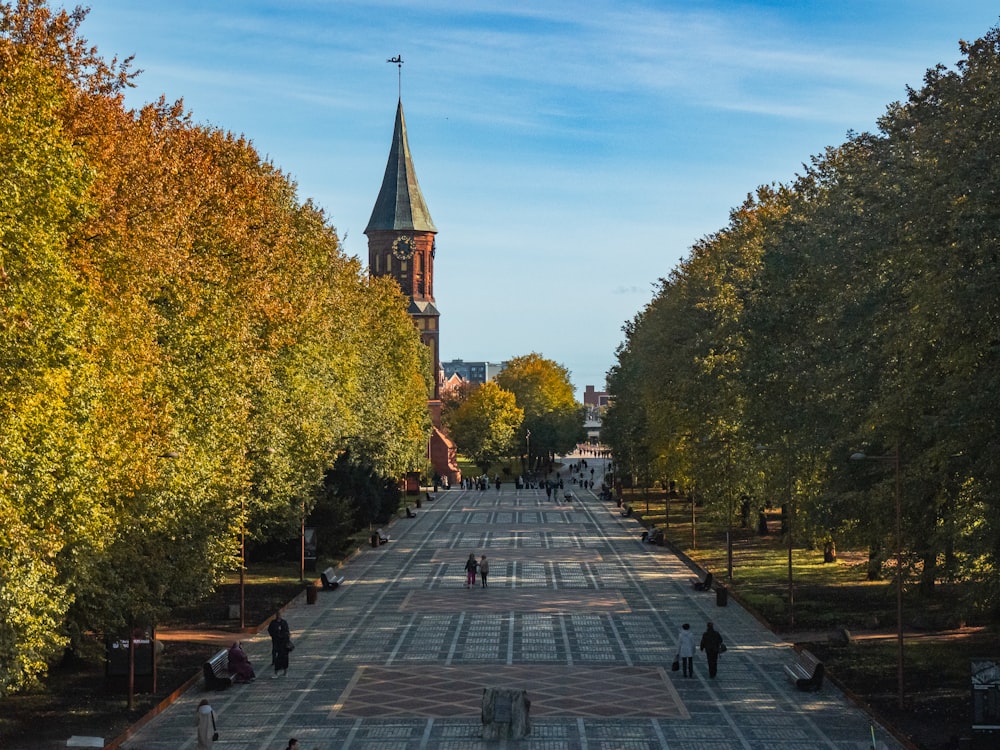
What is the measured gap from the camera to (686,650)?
31703 millimetres

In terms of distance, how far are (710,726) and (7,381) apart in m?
14.5

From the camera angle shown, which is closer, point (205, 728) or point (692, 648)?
point (205, 728)

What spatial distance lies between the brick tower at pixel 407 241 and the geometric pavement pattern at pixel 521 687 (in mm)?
102361

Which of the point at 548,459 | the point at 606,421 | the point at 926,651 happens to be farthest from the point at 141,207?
the point at 548,459

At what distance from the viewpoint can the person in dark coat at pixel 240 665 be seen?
1232 inches

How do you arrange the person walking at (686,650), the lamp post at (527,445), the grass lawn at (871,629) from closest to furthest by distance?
the grass lawn at (871,629) < the person walking at (686,650) < the lamp post at (527,445)

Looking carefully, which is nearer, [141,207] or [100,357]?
[100,357]

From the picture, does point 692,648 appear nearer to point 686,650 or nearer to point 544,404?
point 686,650

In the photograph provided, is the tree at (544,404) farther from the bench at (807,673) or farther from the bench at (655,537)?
the bench at (807,673)

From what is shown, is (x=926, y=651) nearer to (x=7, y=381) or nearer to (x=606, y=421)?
(x=7, y=381)

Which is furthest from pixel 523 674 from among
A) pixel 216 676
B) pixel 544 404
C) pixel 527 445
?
pixel 544 404

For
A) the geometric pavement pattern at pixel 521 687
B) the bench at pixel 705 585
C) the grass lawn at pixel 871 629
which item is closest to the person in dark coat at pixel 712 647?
the geometric pavement pattern at pixel 521 687

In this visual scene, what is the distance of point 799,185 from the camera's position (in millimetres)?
44906

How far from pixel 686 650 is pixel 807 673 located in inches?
109
